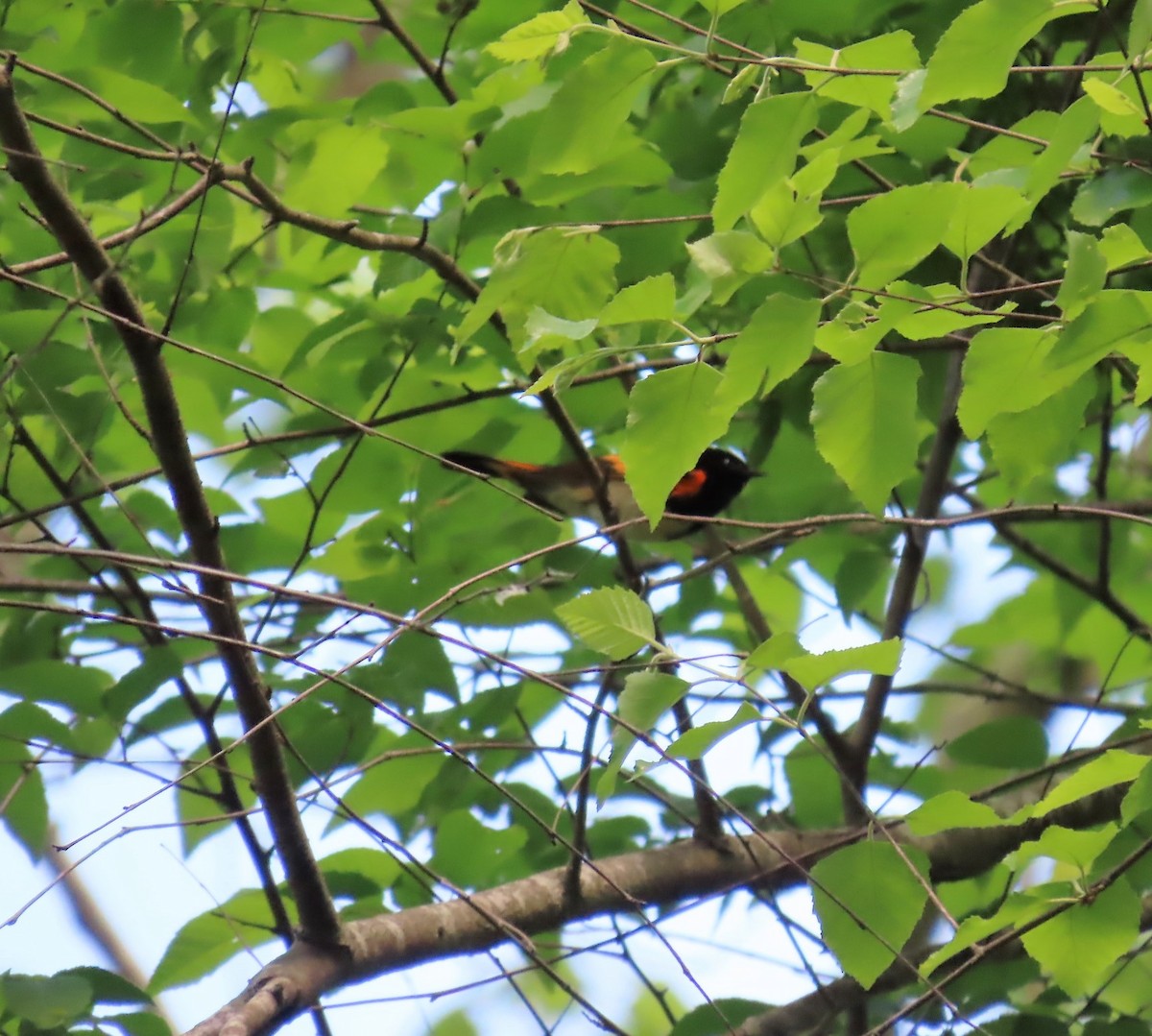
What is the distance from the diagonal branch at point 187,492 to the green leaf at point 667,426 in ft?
2.12

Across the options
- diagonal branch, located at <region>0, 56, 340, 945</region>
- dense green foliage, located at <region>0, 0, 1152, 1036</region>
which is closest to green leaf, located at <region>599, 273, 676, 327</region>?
dense green foliage, located at <region>0, 0, 1152, 1036</region>

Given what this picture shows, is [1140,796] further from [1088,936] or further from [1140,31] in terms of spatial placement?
[1140,31]

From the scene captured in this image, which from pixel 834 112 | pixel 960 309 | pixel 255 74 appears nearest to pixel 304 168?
pixel 255 74

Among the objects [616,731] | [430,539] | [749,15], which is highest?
[749,15]

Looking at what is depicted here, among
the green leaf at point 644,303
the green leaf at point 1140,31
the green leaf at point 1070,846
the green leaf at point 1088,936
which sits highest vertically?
the green leaf at point 644,303

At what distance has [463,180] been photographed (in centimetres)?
274

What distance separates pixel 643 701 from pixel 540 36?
90 cm

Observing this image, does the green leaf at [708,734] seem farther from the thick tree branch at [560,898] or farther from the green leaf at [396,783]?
the green leaf at [396,783]

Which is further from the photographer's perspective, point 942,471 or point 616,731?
point 942,471

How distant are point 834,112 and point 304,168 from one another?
113 centimetres

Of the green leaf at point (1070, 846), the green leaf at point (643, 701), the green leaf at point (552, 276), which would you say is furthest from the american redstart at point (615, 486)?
the green leaf at point (1070, 846)

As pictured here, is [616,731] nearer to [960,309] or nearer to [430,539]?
[960,309]

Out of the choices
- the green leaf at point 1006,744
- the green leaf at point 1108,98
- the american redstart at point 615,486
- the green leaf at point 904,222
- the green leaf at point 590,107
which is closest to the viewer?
the green leaf at point 1108,98

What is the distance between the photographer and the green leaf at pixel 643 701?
1.63 m
